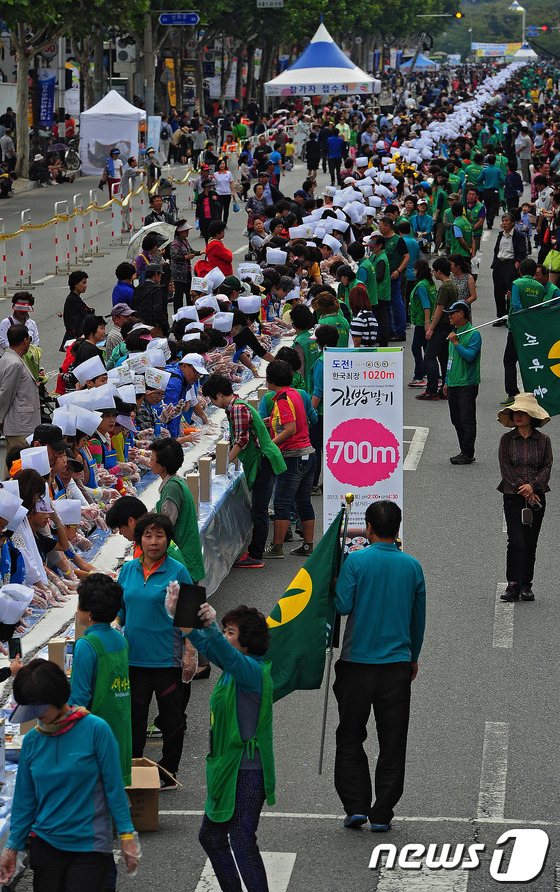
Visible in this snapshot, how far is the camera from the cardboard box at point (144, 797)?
22.7ft

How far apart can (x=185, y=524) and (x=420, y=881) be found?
2503mm

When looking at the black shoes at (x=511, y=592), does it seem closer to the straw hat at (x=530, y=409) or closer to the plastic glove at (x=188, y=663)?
the straw hat at (x=530, y=409)

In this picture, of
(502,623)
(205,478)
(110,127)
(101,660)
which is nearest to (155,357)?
(205,478)

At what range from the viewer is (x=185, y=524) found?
8180 millimetres

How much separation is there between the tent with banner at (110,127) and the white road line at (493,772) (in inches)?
1219

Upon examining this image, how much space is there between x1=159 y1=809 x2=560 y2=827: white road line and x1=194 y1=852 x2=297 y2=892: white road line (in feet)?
1.38

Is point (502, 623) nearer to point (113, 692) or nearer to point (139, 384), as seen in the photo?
point (139, 384)

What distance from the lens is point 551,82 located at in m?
108

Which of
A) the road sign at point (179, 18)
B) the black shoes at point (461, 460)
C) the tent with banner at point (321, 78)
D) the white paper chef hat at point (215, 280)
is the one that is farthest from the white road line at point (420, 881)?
the road sign at point (179, 18)

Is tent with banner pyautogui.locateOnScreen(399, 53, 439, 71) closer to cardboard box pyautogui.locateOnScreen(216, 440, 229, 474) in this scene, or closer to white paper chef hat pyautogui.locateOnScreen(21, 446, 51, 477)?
cardboard box pyautogui.locateOnScreen(216, 440, 229, 474)

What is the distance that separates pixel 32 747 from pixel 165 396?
6.62m

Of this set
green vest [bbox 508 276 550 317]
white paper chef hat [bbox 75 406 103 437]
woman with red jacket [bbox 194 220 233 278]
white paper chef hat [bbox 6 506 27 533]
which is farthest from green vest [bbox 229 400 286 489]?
woman with red jacket [bbox 194 220 233 278]

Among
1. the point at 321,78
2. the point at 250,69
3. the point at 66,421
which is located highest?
the point at 321,78

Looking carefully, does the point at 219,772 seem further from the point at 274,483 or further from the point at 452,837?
the point at 274,483
